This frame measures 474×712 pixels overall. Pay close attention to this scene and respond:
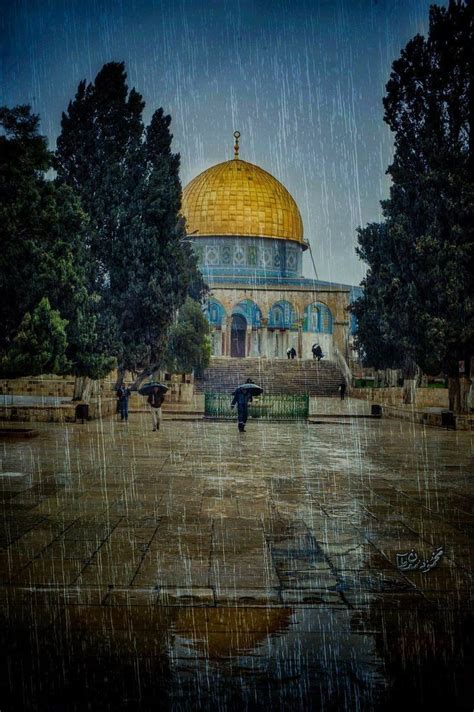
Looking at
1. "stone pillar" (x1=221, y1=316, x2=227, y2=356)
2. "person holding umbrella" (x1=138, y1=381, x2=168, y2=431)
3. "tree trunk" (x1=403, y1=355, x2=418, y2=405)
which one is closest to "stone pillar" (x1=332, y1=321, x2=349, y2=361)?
"stone pillar" (x1=221, y1=316, x2=227, y2=356)

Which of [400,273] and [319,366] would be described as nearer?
[400,273]

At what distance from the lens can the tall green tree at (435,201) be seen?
19891 millimetres

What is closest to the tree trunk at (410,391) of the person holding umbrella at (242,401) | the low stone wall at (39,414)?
the person holding umbrella at (242,401)

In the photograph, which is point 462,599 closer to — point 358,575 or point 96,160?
point 358,575

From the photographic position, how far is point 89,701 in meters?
3.29

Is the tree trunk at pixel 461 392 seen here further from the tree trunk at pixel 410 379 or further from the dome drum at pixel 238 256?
the dome drum at pixel 238 256

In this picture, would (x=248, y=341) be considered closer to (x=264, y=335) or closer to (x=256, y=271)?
(x=264, y=335)

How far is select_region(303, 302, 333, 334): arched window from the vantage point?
55688 millimetres

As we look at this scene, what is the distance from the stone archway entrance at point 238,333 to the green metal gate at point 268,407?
33630mm

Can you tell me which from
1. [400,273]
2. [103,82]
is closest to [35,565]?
[400,273]

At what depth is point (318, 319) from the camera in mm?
56125

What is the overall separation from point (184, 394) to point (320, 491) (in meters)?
22.8
